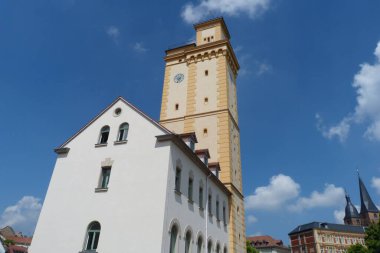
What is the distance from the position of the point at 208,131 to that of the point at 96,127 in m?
14.4

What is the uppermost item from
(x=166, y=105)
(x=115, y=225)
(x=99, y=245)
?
(x=166, y=105)

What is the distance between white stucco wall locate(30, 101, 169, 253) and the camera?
1661 centimetres

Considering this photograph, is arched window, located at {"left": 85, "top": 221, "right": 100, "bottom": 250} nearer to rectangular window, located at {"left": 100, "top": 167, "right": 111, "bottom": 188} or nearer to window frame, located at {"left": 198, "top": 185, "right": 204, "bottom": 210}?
rectangular window, located at {"left": 100, "top": 167, "right": 111, "bottom": 188}

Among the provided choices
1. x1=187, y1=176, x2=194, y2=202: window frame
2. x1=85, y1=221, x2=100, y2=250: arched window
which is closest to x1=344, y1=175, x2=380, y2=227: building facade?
x1=187, y1=176, x2=194, y2=202: window frame

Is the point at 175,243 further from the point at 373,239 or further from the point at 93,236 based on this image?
the point at 373,239

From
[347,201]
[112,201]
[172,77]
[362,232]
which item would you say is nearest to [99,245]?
[112,201]

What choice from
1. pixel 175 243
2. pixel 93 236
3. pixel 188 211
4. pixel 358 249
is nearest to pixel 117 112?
pixel 93 236

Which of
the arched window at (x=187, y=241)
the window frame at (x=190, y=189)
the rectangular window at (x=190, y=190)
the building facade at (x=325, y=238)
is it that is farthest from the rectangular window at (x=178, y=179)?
the building facade at (x=325, y=238)

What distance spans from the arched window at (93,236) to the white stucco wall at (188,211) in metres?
4.46

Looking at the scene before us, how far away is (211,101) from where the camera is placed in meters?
34.8

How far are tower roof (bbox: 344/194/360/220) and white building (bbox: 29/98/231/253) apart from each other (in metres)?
143

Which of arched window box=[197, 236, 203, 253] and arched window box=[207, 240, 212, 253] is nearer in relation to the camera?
arched window box=[197, 236, 203, 253]

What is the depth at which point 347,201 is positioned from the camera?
480ft

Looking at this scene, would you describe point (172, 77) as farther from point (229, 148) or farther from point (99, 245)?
point (99, 245)
